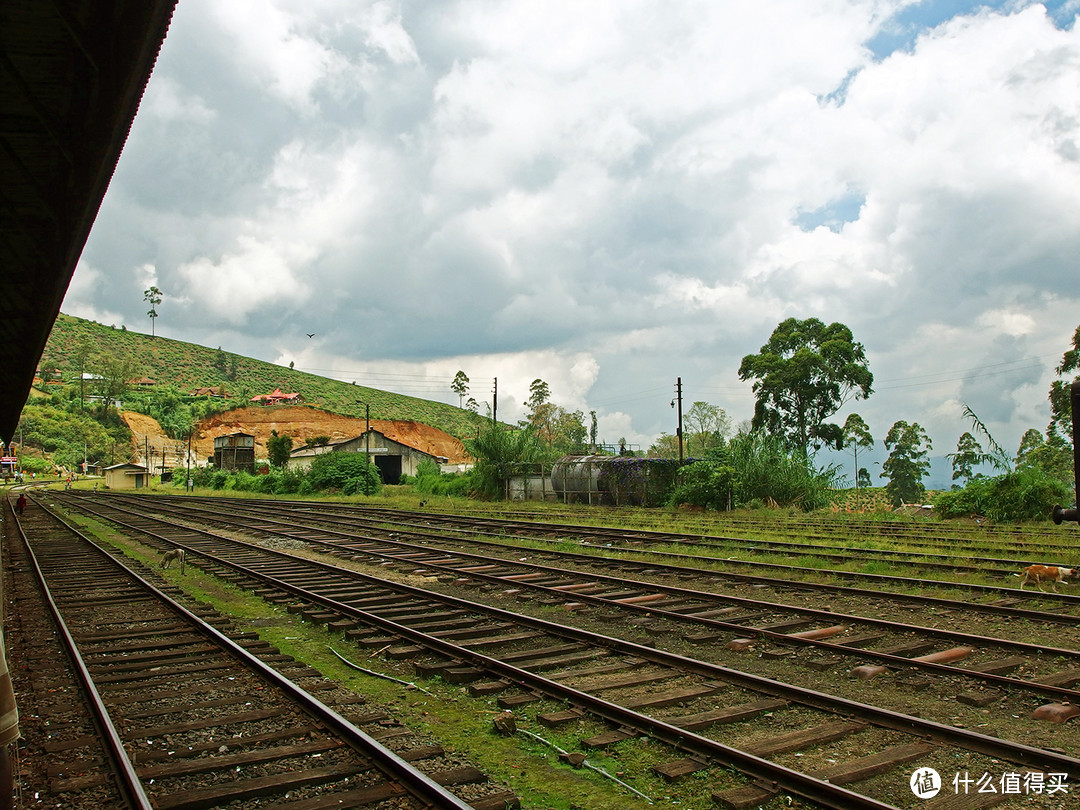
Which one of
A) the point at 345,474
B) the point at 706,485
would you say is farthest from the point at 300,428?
the point at 706,485

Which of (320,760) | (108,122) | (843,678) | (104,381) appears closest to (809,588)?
(843,678)

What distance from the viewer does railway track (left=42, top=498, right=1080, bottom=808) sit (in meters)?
4.71

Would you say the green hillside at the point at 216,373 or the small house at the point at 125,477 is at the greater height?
the green hillside at the point at 216,373

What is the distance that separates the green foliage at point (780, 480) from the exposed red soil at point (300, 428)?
210 ft

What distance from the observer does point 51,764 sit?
5.23m

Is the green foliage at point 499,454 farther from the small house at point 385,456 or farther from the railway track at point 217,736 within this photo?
the railway track at point 217,736

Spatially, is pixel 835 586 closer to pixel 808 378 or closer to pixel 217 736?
pixel 217 736

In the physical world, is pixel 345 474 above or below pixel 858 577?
above

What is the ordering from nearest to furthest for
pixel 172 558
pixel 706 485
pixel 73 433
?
1. pixel 172 558
2. pixel 706 485
3. pixel 73 433

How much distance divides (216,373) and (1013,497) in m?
152

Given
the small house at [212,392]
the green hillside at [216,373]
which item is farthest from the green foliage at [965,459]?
the small house at [212,392]

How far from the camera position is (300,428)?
9612 centimetres

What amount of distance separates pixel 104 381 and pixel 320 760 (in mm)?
131107

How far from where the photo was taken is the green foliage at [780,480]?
30656mm
